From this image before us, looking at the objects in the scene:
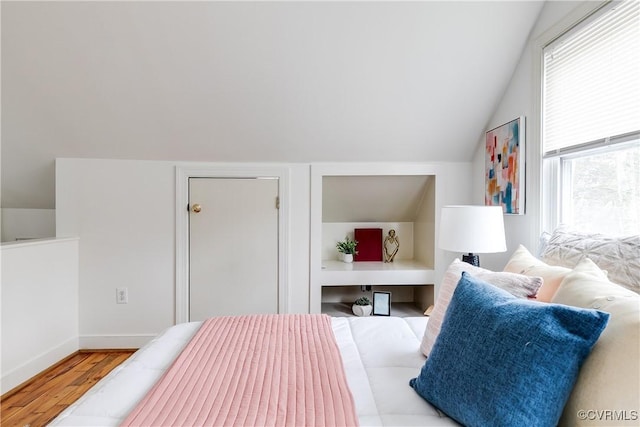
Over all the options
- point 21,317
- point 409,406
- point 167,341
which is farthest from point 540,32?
point 21,317

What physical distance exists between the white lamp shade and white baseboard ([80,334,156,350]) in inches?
95.9

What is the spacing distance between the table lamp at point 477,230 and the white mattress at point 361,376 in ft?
1.88

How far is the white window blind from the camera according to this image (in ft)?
4.46

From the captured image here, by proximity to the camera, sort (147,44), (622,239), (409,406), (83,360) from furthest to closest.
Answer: (83,360)
(147,44)
(622,239)
(409,406)

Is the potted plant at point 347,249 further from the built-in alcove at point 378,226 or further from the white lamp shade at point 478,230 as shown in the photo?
the white lamp shade at point 478,230

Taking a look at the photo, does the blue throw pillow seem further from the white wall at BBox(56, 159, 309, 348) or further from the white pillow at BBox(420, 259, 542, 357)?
the white wall at BBox(56, 159, 309, 348)

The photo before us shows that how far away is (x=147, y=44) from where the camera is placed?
2064 mm

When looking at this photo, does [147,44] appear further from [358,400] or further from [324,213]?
[358,400]

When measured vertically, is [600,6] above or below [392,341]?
above

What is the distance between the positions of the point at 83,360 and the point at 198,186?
5.09ft

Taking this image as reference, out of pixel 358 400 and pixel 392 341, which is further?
pixel 392 341

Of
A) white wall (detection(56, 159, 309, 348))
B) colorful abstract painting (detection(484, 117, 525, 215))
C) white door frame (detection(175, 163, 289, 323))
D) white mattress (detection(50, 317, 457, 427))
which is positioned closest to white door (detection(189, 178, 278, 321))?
white door frame (detection(175, 163, 289, 323))

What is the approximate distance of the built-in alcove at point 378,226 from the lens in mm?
2697
